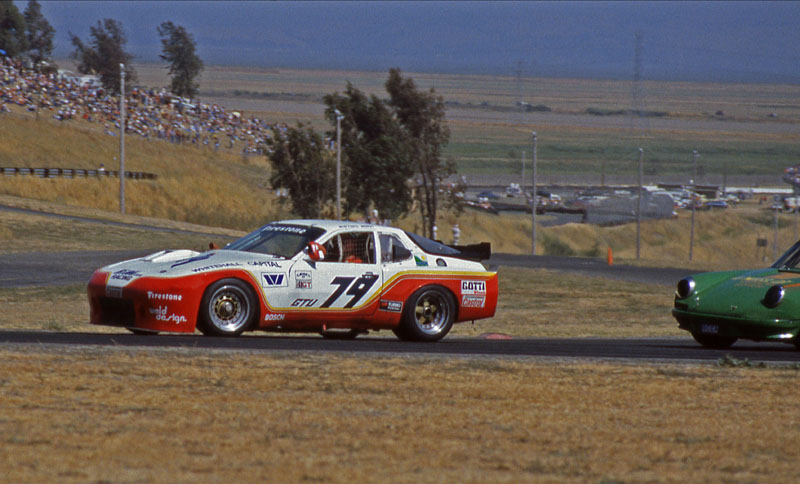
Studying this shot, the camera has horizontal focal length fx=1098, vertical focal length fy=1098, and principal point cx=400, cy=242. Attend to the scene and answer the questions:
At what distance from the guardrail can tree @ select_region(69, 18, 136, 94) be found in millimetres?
31741

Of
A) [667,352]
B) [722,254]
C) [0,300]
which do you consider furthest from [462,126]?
[667,352]

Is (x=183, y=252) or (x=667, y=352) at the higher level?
(x=183, y=252)

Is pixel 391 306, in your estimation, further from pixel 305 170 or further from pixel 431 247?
pixel 305 170

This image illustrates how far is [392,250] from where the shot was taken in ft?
45.0

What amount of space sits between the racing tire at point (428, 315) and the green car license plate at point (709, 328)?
3055mm

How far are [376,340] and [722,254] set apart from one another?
62021mm

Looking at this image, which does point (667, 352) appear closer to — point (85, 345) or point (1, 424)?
point (85, 345)

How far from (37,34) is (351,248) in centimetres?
10988

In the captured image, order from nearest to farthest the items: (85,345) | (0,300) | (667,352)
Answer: (85,345) → (667,352) → (0,300)

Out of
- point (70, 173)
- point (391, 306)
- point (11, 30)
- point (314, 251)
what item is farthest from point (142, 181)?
point (314, 251)

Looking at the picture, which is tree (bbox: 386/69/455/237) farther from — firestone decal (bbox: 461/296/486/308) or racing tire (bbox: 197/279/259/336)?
racing tire (bbox: 197/279/259/336)

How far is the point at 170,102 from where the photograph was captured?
9794 cm

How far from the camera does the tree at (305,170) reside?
58.9 m

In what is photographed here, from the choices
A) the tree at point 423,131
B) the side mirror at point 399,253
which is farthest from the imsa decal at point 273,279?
the tree at point 423,131
